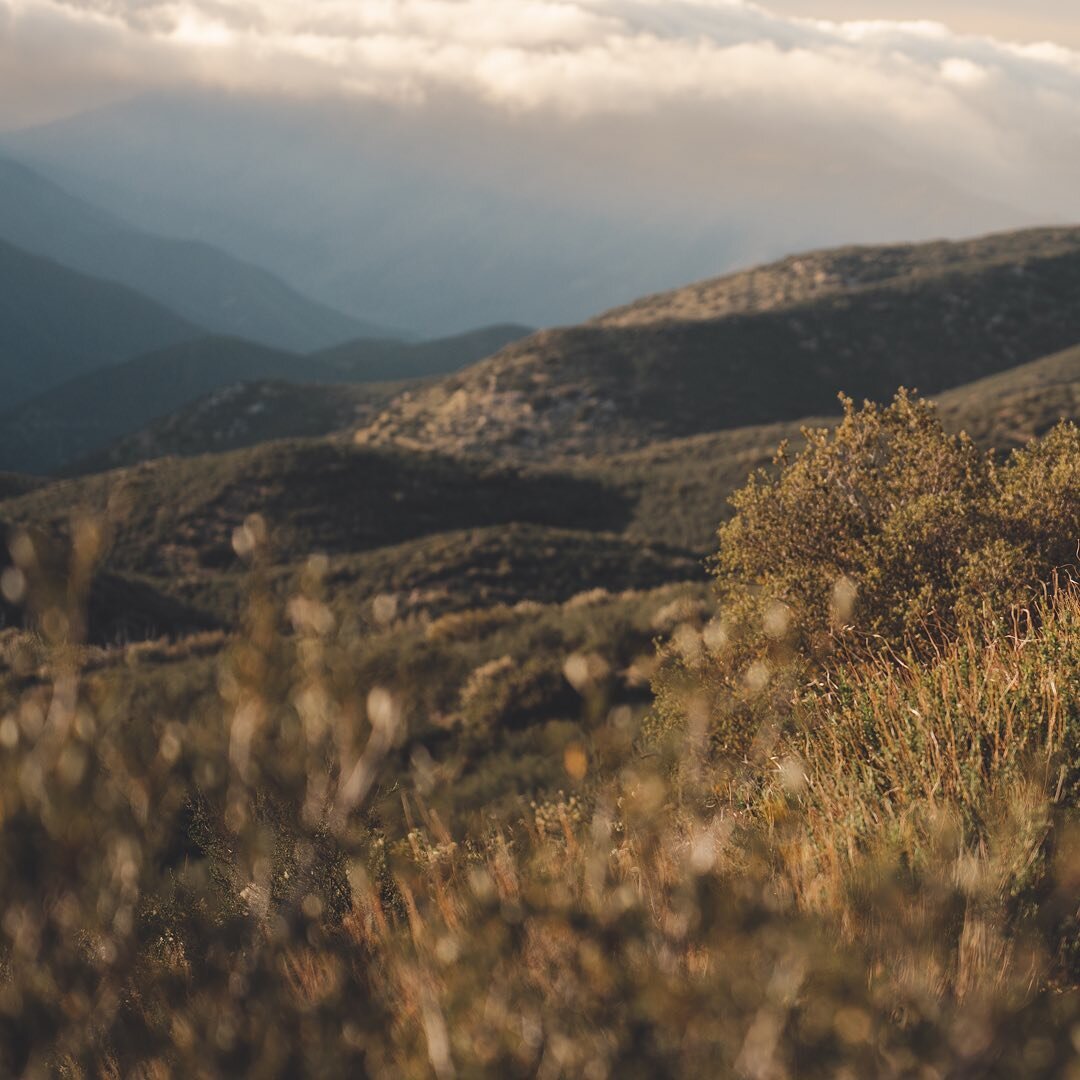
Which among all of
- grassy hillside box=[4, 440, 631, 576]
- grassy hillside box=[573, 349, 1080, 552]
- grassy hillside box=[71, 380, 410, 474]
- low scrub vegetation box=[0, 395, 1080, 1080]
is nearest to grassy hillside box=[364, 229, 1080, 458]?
grassy hillside box=[573, 349, 1080, 552]

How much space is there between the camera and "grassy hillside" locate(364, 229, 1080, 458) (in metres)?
75.5

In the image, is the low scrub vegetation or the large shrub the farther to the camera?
the large shrub

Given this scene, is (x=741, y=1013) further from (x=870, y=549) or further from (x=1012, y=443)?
(x=1012, y=443)

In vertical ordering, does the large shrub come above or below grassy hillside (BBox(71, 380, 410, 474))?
below

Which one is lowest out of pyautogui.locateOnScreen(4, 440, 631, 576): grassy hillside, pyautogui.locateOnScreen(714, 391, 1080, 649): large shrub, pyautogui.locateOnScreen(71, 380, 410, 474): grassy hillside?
pyautogui.locateOnScreen(4, 440, 631, 576): grassy hillside

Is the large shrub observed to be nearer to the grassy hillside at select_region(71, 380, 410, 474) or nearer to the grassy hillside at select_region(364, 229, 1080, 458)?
the grassy hillside at select_region(364, 229, 1080, 458)

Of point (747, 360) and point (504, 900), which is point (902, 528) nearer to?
point (504, 900)

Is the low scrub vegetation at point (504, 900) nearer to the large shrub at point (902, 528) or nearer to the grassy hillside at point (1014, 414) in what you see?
the large shrub at point (902, 528)

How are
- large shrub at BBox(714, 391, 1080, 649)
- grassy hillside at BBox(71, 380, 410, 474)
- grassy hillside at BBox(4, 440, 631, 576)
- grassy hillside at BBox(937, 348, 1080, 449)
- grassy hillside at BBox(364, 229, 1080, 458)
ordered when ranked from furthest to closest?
grassy hillside at BBox(71, 380, 410, 474), grassy hillside at BBox(364, 229, 1080, 458), grassy hillside at BBox(4, 440, 631, 576), grassy hillside at BBox(937, 348, 1080, 449), large shrub at BBox(714, 391, 1080, 649)

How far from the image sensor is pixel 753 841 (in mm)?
4215

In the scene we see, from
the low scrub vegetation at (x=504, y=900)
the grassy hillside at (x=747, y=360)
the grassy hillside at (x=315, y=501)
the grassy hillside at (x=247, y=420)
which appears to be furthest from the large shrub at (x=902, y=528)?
the grassy hillside at (x=247, y=420)

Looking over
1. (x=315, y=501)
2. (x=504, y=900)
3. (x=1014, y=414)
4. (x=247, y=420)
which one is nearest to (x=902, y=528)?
(x=504, y=900)

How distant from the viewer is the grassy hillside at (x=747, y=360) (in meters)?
75.5

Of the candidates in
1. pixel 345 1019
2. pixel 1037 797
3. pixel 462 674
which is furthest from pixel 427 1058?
pixel 462 674
